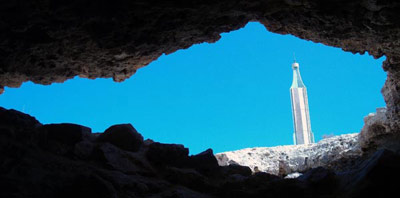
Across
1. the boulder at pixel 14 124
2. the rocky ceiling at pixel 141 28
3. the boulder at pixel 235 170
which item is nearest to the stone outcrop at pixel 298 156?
the boulder at pixel 235 170

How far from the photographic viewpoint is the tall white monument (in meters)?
19.3

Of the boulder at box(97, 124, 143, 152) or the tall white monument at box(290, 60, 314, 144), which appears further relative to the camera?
the tall white monument at box(290, 60, 314, 144)

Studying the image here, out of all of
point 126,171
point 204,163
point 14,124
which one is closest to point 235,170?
point 204,163

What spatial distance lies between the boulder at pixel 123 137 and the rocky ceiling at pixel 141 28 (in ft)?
3.95

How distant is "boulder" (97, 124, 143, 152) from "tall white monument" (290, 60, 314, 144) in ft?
49.5

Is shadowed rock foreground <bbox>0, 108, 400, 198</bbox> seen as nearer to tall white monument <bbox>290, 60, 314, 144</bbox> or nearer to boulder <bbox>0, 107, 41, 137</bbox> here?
boulder <bbox>0, 107, 41, 137</bbox>

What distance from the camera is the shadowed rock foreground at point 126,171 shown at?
3.74m

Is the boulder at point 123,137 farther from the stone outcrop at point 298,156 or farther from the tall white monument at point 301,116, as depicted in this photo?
the tall white monument at point 301,116

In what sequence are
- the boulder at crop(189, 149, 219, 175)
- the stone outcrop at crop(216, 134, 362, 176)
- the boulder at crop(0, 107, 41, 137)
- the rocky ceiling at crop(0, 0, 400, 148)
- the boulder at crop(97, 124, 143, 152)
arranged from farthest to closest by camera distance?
the stone outcrop at crop(216, 134, 362, 176)
the boulder at crop(97, 124, 143, 152)
the boulder at crop(189, 149, 219, 175)
the boulder at crop(0, 107, 41, 137)
the rocky ceiling at crop(0, 0, 400, 148)

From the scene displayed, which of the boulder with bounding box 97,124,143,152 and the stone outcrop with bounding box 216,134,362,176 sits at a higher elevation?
the stone outcrop with bounding box 216,134,362,176

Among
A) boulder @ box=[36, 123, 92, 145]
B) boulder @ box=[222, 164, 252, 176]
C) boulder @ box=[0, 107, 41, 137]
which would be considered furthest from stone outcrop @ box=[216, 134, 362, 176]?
boulder @ box=[0, 107, 41, 137]

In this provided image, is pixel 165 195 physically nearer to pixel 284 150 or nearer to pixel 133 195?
pixel 133 195

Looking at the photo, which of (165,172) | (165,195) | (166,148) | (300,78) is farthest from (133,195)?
(300,78)

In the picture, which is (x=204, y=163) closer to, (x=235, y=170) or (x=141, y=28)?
(x=235, y=170)
